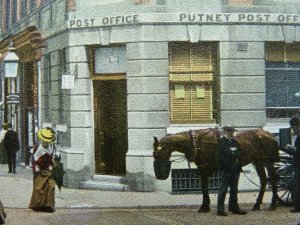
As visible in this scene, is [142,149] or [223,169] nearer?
[223,169]

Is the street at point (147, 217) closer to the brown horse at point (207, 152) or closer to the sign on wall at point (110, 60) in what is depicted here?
the brown horse at point (207, 152)

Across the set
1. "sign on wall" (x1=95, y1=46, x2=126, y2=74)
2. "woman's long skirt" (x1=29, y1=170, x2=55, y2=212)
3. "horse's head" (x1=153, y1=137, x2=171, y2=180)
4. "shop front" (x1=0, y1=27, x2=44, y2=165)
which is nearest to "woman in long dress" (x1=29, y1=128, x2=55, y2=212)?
"woman's long skirt" (x1=29, y1=170, x2=55, y2=212)

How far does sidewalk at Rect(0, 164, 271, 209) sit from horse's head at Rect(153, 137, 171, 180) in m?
1.25

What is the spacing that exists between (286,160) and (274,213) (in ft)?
4.33

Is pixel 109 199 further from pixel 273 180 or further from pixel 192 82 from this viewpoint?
pixel 273 180

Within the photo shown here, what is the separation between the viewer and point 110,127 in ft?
60.0

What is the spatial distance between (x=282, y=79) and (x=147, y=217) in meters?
7.01

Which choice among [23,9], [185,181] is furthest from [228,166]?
[23,9]

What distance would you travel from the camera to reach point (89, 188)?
17.8m

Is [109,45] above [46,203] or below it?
above

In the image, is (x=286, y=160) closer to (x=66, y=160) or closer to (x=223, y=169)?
(x=223, y=169)

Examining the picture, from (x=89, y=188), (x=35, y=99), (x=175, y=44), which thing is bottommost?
(x=89, y=188)

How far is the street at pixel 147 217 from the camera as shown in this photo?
479 inches

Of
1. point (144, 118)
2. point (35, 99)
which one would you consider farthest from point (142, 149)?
point (35, 99)
